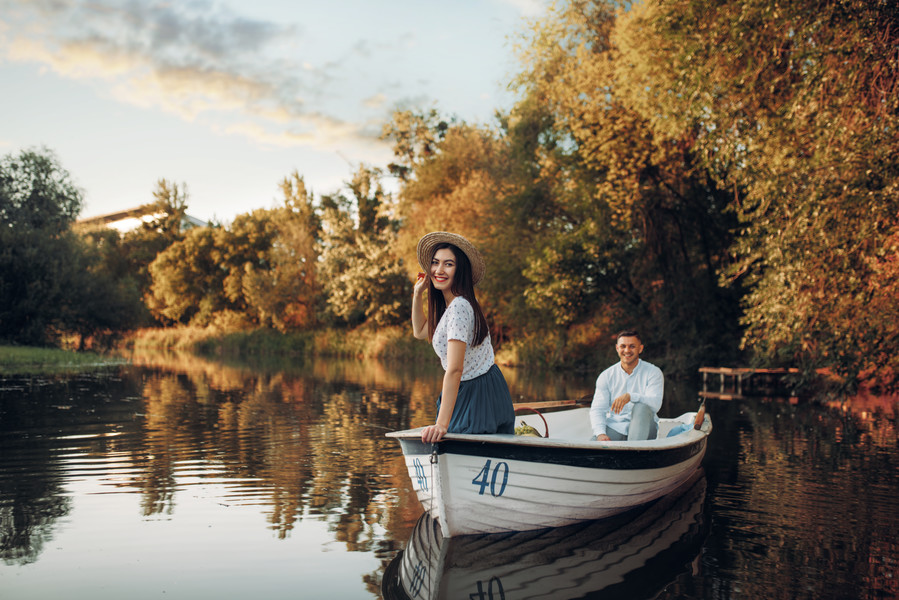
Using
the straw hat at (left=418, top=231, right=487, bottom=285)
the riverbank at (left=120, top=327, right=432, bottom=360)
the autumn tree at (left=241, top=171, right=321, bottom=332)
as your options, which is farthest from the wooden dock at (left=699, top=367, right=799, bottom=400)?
the autumn tree at (left=241, top=171, right=321, bottom=332)

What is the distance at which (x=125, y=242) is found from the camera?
58.3m

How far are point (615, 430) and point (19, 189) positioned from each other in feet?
98.6

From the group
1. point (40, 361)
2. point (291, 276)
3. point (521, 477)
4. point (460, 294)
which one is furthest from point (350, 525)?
point (291, 276)

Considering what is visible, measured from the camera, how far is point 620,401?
6535 millimetres

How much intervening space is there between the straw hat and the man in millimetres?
1891

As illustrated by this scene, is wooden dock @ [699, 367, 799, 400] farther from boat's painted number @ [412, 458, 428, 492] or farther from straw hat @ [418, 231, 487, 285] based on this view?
straw hat @ [418, 231, 487, 285]

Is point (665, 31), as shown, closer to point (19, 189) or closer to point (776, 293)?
point (776, 293)

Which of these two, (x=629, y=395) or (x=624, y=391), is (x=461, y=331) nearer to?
(x=629, y=395)

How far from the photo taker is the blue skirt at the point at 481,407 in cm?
506

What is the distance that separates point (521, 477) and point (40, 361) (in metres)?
22.5

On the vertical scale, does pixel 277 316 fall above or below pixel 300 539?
above

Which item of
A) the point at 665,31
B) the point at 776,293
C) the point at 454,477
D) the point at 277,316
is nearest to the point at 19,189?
the point at 277,316

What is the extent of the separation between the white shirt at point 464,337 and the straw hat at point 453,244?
270 mm

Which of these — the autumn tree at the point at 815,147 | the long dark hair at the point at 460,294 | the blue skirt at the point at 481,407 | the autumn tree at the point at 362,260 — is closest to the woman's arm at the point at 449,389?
the long dark hair at the point at 460,294
